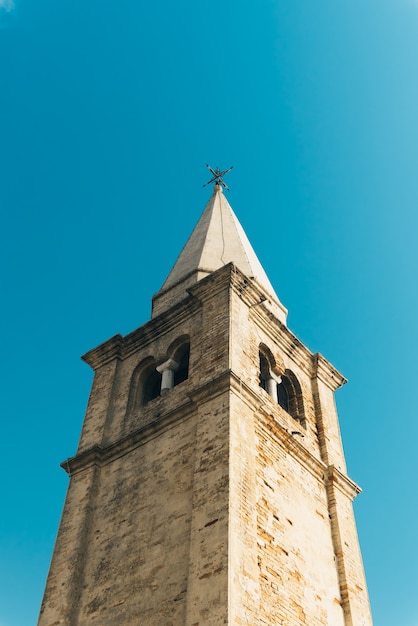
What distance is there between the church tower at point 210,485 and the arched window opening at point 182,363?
33 mm

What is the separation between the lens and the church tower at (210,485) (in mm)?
11906

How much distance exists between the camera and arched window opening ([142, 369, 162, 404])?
57.5 ft

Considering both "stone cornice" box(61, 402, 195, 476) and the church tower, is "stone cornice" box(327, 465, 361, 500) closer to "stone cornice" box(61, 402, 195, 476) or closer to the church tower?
the church tower

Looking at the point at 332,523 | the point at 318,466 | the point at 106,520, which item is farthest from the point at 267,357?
the point at 106,520

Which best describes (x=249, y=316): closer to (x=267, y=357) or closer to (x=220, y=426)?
(x=267, y=357)

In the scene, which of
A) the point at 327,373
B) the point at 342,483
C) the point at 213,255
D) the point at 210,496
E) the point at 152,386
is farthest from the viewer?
the point at 213,255

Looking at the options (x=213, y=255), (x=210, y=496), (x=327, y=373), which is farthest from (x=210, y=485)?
(x=213, y=255)

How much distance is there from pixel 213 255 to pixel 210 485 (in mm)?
9884

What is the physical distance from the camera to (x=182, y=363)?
57.3 feet

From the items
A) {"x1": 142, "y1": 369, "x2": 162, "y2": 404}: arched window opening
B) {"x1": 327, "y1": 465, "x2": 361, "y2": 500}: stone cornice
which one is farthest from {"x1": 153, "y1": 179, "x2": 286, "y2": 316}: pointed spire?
{"x1": 327, "y1": 465, "x2": 361, "y2": 500}: stone cornice

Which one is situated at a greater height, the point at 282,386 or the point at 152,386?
the point at 282,386

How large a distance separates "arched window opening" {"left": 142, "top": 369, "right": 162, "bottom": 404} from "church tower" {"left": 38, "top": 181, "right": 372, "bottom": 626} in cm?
3

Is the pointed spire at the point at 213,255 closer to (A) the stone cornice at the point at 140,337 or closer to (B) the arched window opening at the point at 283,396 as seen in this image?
(A) the stone cornice at the point at 140,337

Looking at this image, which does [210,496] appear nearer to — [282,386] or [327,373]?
[282,386]
